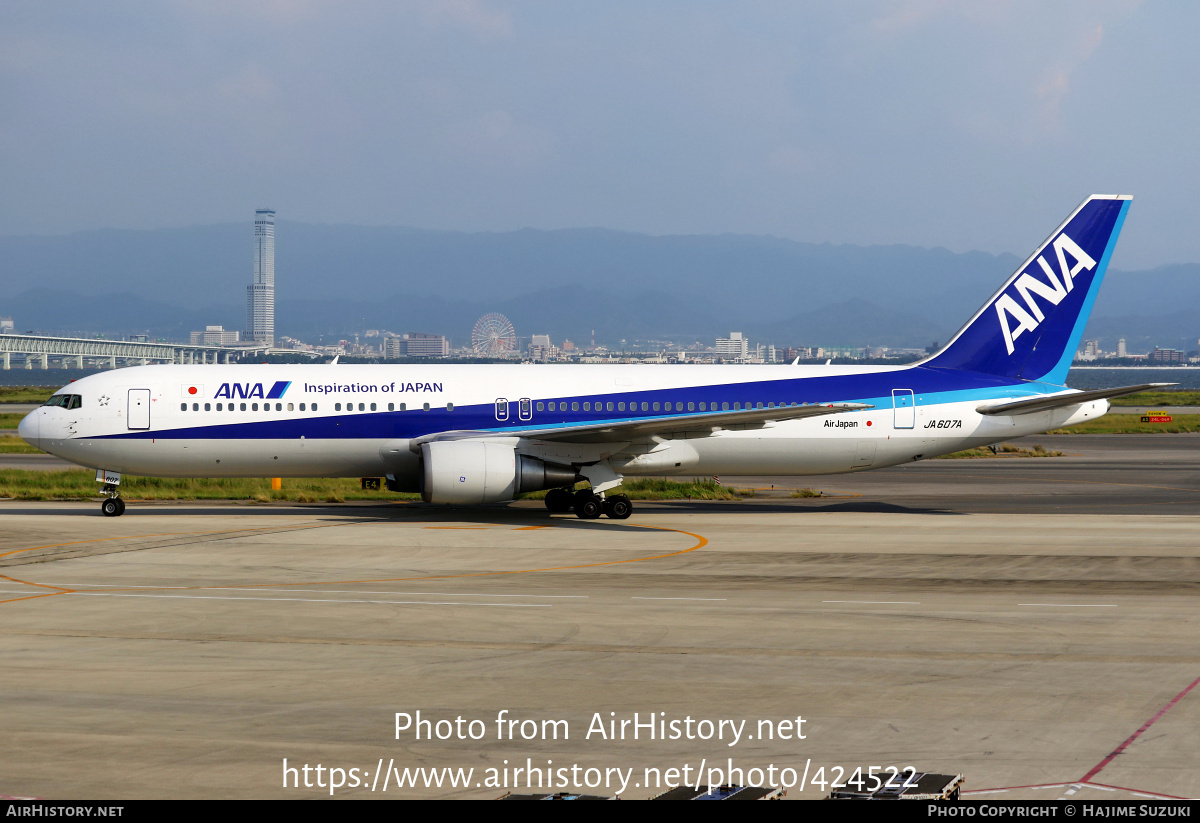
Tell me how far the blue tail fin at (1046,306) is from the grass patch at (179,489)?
19049mm

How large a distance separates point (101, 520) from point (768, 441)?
18867 millimetres

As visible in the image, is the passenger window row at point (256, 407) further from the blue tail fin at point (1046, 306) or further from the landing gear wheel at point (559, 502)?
the blue tail fin at point (1046, 306)

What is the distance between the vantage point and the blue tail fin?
33.6 meters

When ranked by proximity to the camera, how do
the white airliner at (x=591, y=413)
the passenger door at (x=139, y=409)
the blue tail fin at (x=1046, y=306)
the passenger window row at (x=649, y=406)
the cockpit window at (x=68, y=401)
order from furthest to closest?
the blue tail fin at (x=1046, y=306) < the passenger window row at (x=649, y=406) < the cockpit window at (x=68, y=401) < the passenger door at (x=139, y=409) < the white airliner at (x=591, y=413)

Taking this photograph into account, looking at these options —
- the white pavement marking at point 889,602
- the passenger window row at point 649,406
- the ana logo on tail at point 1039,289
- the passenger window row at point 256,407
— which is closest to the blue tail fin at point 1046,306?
the ana logo on tail at point 1039,289

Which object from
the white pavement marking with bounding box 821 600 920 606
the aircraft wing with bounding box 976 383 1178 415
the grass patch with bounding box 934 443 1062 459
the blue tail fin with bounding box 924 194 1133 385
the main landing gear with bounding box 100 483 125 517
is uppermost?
the blue tail fin with bounding box 924 194 1133 385

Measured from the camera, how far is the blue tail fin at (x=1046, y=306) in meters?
33.6

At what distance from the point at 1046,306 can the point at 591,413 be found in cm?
1460

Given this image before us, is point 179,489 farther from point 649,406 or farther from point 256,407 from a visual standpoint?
point 649,406

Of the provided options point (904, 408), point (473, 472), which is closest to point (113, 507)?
point (473, 472)

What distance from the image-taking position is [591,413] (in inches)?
1261

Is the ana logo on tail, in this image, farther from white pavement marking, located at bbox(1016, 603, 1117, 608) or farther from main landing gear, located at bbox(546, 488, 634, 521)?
white pavement marking, located at bbox(1016, 603, 1117, 608)

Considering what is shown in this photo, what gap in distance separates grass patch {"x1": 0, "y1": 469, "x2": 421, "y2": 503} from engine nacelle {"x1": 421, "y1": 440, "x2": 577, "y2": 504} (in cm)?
847

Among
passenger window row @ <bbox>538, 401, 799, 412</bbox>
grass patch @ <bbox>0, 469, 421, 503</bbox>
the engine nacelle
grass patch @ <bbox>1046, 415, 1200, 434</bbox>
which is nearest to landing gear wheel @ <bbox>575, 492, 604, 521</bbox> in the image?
the engine nacelle
